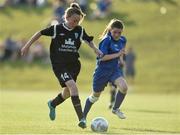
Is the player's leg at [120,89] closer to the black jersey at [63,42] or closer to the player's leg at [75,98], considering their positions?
the black jersey at [63,42]

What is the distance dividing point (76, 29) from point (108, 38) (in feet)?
3.85

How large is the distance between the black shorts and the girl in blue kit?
0.93 m

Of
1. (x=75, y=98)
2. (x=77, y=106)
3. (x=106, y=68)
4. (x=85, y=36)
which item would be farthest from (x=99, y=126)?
(x=106, y=68)

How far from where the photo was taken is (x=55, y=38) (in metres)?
14.0

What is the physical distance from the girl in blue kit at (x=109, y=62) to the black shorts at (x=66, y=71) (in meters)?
0.93

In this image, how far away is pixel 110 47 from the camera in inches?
592

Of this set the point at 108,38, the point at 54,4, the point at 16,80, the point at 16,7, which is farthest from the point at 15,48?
the point at 108,38

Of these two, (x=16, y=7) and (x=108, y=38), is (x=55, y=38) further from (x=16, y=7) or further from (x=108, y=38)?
(x=16, y=7)

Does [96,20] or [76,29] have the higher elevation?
[96,20]

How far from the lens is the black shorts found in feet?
45.3

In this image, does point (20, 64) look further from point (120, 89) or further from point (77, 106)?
point (77, 106)

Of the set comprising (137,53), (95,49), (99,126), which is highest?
(137,53)

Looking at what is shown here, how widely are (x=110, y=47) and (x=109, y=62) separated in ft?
1.10

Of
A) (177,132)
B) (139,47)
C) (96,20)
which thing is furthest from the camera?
(96,20)
